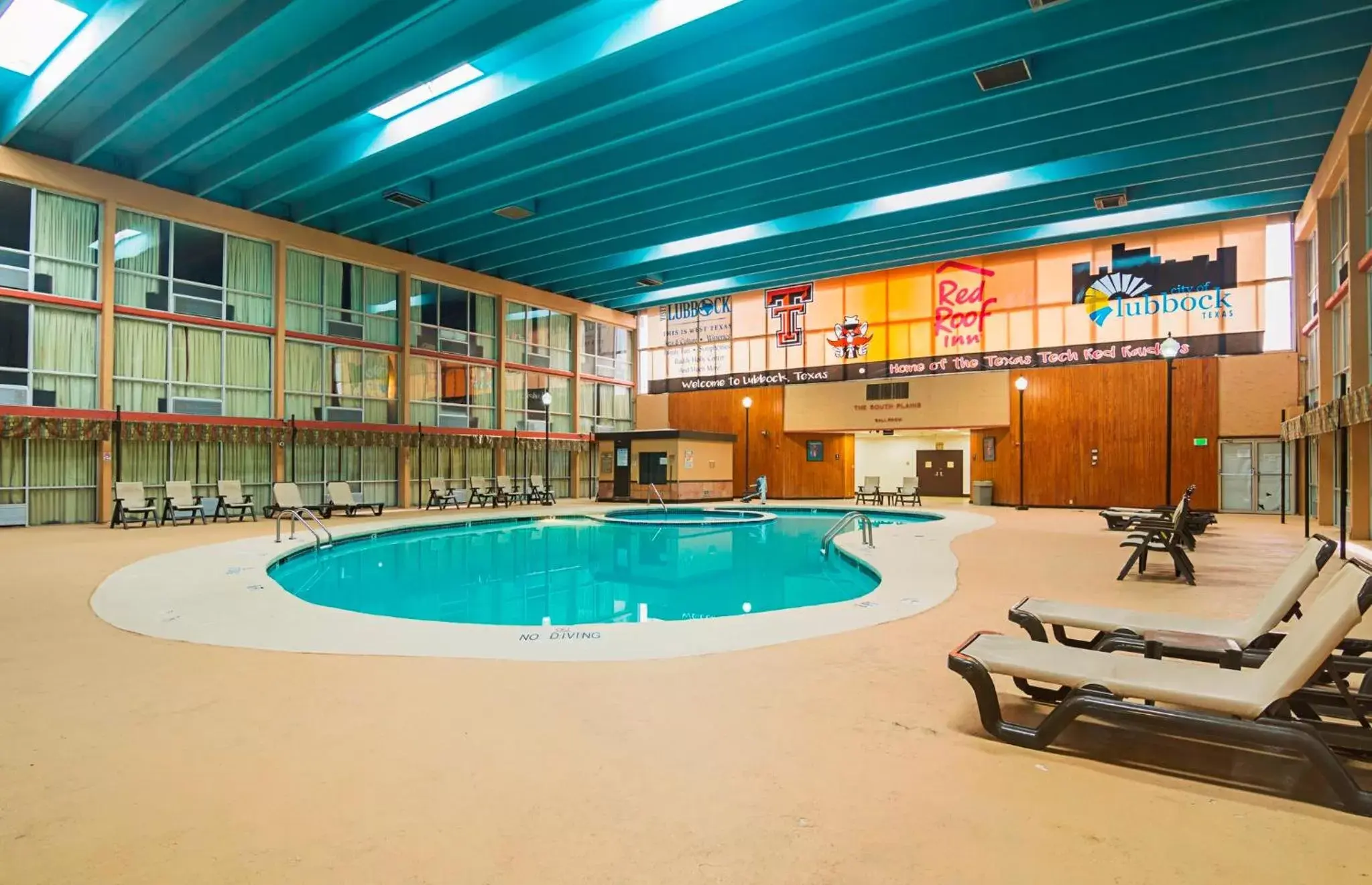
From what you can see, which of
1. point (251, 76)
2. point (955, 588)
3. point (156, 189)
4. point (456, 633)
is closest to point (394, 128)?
point (251, 76)

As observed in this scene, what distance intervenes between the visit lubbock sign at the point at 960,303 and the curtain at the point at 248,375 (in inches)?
763

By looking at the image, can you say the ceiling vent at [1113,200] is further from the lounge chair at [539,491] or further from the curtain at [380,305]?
the curtain at [380,305]

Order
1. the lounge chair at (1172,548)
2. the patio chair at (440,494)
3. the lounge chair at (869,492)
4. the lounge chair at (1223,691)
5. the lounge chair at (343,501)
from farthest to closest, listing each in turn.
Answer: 1. the lounge chair at (869,492)
2. the patio chair at (440,494)
3. the lounge chair at (343,501)
4. the lounge chair at (1172,548)
5. the lounge chair at (1223,691)

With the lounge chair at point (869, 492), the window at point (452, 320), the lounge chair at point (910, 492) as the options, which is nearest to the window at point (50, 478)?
the window at point (452, 320)

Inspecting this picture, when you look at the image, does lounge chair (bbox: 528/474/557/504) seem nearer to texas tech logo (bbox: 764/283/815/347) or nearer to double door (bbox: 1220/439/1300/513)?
texas tech logo (bbox: 764/283/815/347)

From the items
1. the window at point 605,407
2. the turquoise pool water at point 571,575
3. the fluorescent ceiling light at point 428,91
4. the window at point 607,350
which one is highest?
the fluorescent ceiling light at point 428,91

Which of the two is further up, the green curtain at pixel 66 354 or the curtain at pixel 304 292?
the curtain at pixel 304 292

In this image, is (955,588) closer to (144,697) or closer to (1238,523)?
(144,697)

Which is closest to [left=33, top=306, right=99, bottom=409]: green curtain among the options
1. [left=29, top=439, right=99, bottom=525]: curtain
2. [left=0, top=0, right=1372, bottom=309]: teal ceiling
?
[left=29, top=439, right=99, bottom=525]: curtain

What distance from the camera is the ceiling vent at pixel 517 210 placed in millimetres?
16211

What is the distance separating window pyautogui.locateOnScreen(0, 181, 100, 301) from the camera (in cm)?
1341

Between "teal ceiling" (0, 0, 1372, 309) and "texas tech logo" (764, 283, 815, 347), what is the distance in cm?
695

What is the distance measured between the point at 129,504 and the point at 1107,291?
24812 mm

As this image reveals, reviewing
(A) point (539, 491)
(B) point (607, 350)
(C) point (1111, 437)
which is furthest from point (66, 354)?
(C) point (1111, 437)
